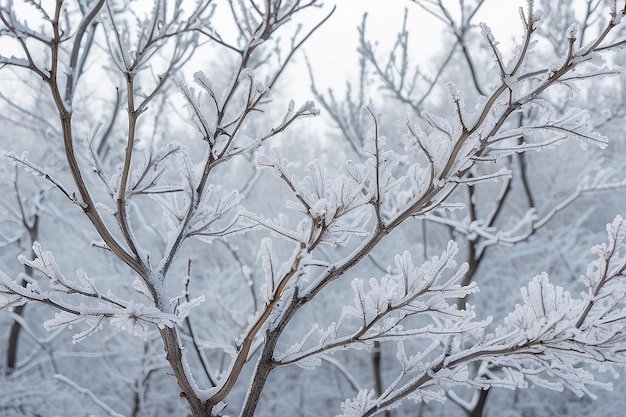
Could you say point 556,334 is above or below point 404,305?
below

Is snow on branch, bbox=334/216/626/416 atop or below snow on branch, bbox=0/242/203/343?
below

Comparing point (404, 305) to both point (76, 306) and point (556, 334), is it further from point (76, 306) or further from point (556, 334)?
point (76, 306)

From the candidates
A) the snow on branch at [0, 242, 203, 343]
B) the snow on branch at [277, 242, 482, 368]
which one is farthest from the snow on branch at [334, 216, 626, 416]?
the snow on branch at [0, 242, 203, 343]

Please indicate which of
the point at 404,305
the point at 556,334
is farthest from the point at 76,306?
the point at 556,334

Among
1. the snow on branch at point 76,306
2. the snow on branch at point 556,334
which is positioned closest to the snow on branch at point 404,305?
the snow on branch at point 556,334

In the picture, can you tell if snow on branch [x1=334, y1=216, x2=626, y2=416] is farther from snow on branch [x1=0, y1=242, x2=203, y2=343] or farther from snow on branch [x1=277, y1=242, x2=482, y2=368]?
snow on branch [x1=0, y1=242, x2=203, y2=343]

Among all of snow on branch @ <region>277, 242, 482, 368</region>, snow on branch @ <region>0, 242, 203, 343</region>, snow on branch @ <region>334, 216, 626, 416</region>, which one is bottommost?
snow on branch @ <region>334, 216, 626, 416</region>

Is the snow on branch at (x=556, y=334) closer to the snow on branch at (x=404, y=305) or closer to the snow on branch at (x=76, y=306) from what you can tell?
the snow on branch at (x=404, y=305)

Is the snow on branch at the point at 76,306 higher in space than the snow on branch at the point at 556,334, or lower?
higher

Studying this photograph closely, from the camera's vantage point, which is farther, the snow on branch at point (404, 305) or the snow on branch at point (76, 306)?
the snow on branch at point (404, 305)

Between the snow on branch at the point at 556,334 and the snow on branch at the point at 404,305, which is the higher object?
the snow on branch at the point at 404,305

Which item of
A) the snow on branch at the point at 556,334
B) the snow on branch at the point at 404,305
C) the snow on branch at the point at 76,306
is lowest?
the snow on branch at the point at 556,334

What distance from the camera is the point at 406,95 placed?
3.92m

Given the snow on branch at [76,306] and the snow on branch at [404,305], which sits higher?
the snow on branch at [76,306]
